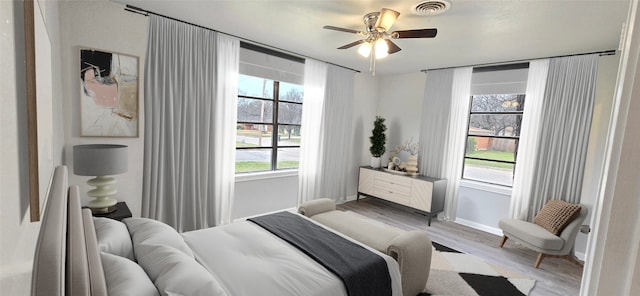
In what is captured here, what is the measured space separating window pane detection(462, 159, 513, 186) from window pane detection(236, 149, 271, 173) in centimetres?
319

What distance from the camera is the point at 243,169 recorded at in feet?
13.5

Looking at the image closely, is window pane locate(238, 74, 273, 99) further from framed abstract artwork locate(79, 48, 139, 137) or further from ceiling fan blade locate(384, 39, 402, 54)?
ceiling fan blade locate(384, 39, 402, 54)

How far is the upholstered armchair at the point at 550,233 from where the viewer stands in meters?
3.06

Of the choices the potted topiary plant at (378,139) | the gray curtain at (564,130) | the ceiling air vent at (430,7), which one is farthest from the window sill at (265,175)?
the gray curtain at (564,130)

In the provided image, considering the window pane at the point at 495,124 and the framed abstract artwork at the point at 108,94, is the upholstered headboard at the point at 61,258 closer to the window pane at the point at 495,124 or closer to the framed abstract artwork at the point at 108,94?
the framed abstract artwork at the point at 108,94

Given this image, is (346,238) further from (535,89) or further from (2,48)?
(535,89)

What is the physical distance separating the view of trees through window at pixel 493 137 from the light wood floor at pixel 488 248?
0.91m

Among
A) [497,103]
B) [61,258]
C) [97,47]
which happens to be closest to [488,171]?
[497,103]

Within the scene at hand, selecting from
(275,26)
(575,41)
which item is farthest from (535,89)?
(275,26)

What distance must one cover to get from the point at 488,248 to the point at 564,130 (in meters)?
1.74

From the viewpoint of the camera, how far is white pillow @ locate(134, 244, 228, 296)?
1313mm

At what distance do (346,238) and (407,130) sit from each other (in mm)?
3307

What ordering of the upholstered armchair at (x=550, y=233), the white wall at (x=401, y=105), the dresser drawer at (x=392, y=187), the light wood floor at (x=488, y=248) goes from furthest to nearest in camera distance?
the white wall at (x=401, y=105)
the dresser drawer at (x=392, y=187)
the upholstered armchair at (x=550, y=233)
the light wood floor at (x=488, y=248)

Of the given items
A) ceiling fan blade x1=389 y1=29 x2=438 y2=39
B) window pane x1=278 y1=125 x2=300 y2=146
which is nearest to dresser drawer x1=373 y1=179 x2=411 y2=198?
window pane x1=278 y1=125 x2=300 y2=146
